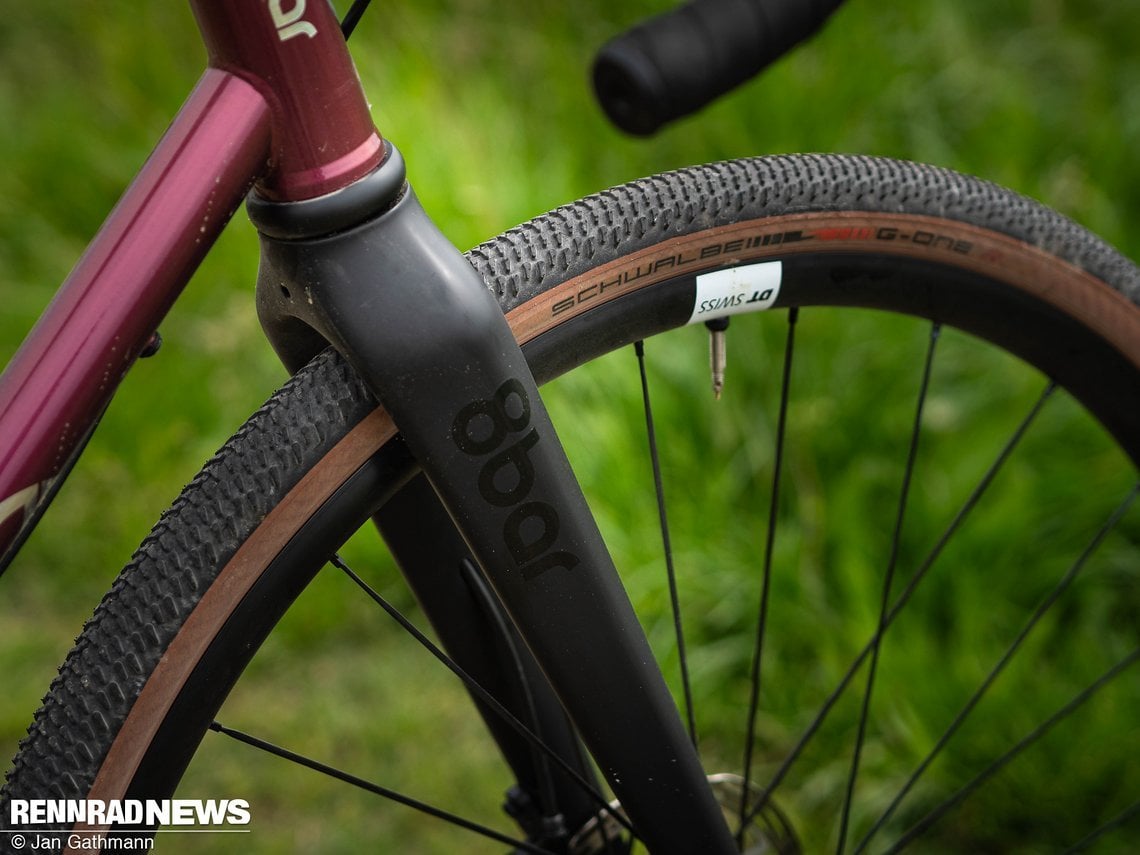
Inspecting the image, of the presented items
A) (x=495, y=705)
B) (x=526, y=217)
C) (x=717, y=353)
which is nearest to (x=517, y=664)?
(x=495, y=705)

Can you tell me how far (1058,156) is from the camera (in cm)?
194

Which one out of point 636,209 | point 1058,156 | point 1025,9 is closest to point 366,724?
point 636,209

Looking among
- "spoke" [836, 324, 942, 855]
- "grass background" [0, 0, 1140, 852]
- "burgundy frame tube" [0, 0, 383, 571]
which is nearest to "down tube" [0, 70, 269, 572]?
"burgundy frame tube" [0, 0, 383, 571]

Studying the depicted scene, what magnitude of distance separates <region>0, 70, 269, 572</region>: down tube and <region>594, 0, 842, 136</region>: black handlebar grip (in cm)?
19

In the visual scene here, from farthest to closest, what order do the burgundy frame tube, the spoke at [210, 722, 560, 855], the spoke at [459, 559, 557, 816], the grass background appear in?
the grass background, the spoke at [459, 559, 557, 816], the spoke at [210, 722, 560, 855], the burgundy frame tube

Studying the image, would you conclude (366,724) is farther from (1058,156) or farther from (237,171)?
(1058,156)

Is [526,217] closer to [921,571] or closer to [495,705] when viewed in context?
[921,571]

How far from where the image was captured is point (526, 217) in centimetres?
193

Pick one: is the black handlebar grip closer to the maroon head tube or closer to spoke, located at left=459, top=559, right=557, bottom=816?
the maroon head tube

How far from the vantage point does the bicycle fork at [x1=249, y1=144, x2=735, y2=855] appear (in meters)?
0.60

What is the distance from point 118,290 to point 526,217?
1389 mm

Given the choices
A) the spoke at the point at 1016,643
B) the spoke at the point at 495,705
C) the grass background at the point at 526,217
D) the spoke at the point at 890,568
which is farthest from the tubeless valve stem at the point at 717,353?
the grass background at the point at 526,217

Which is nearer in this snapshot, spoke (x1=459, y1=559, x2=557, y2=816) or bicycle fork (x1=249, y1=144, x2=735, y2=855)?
bicycle fork (x1=249, y1=144, x2=735, y2=855)

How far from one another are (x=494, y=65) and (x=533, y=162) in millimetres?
338
